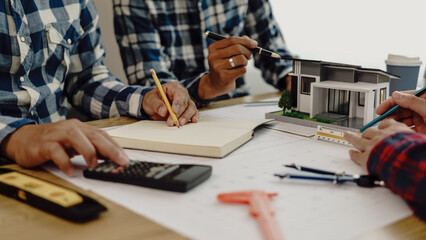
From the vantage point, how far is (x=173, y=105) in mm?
960

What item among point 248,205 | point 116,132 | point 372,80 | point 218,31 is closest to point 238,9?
point 218,31

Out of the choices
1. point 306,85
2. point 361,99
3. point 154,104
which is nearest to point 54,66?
point 154,104

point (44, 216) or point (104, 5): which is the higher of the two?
point (104, 5)

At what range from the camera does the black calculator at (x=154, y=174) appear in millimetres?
587

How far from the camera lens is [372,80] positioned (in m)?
0.95

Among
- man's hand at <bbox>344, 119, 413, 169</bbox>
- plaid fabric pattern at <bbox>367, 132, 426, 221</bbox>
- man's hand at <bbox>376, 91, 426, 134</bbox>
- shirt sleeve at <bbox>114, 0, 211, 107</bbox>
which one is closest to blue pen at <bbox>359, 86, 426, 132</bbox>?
man's hand at <bbox>376, 91, 426, 134</bbox>

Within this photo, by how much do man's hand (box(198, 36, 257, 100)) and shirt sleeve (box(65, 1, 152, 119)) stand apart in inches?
8.8

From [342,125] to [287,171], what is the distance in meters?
0.30

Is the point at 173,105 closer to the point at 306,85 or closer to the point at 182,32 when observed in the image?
the point at 306,85

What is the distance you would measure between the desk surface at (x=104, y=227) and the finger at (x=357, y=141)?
7.9 inches

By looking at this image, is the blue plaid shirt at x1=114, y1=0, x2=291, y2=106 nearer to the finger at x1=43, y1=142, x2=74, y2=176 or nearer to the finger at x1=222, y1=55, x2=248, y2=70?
the finger at x1=222, y1=55, x2=248, y2=70

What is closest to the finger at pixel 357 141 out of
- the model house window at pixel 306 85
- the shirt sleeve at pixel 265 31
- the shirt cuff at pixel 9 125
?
the model house window at pixel 306 85

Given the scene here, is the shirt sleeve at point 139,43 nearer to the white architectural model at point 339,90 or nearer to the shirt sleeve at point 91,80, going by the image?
the shirt sleeve at point 91,80

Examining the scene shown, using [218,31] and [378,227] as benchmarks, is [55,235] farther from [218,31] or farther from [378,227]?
[218,31]
